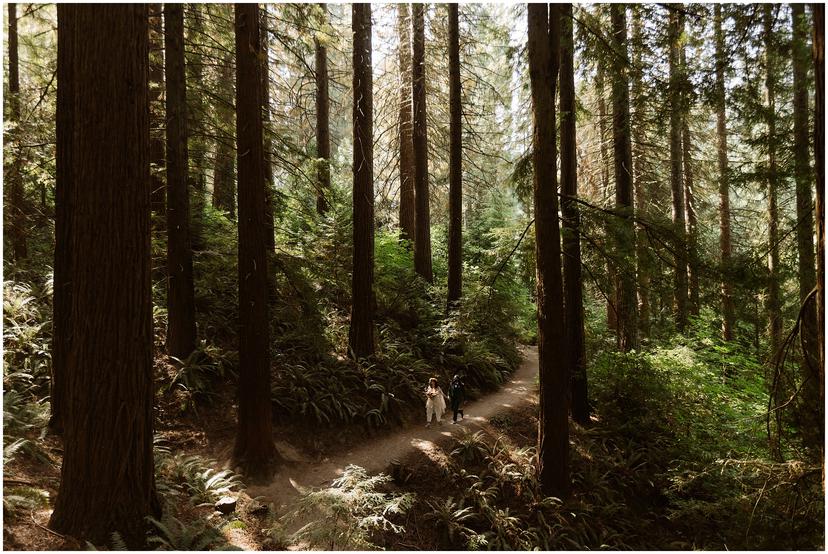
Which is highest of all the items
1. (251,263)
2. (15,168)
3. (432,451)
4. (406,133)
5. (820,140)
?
(406,133)

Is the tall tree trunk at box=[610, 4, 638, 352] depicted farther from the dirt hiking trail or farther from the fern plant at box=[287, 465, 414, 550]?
the fern plant at box=[287, 465, 414, 550]

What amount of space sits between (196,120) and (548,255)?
8.26 meters

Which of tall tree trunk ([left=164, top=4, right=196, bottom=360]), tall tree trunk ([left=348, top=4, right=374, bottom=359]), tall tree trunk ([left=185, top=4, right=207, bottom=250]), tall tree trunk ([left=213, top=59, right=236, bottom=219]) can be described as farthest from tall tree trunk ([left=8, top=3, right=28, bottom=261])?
tall tree trunk ([left=348, top=4, right=374, bottom=359])

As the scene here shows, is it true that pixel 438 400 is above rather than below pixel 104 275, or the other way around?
below

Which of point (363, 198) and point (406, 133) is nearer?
point (363, 198)

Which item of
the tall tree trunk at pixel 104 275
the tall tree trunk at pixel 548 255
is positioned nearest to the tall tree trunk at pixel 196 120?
the tall tree trunk at pixel 104 275

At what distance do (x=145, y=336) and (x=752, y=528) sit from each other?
24.4 feet

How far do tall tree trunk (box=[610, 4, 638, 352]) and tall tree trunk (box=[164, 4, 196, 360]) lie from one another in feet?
27.9

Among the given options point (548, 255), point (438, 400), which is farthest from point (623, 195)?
point (438, 400)

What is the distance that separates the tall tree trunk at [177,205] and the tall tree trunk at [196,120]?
1.67 ft

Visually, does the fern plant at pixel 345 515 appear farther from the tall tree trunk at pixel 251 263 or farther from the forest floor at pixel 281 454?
the tall tree trunk at pixel 251 263

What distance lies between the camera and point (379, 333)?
12617 mm

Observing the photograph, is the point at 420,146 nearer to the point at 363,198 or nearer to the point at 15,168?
the point at 363,198

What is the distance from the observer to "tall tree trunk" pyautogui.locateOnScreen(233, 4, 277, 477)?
7207mm
